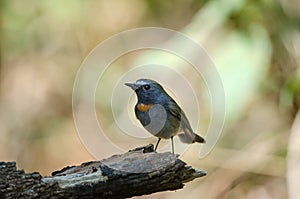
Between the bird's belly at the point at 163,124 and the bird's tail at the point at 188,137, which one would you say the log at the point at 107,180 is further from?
the bird's tail at the point at 188,137

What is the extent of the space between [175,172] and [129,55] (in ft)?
7.88

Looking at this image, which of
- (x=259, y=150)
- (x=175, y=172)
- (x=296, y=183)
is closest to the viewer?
(x=175, y=172)

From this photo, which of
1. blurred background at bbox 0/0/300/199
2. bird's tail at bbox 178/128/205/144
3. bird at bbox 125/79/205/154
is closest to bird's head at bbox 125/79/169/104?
bird at bbox 125/79/205/154

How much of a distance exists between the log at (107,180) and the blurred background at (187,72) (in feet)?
3.54

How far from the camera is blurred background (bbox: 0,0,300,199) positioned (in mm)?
2703

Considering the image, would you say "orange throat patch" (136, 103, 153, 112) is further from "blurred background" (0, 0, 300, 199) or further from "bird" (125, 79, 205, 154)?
"blurred background" (0, 0, 300, 199)

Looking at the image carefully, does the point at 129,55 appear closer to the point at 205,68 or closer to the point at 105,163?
the point at 205,68

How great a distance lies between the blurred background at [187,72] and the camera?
2.70 m

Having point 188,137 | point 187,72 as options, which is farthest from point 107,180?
point 187,72

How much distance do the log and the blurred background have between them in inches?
42.5

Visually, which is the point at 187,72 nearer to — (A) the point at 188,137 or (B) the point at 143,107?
(A) the point at 188,137

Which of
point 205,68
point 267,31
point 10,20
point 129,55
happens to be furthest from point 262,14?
point 10,20

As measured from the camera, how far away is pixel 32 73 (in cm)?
393

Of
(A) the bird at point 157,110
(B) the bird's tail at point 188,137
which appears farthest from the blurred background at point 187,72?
(A) the bird at point 157,110
